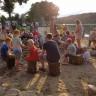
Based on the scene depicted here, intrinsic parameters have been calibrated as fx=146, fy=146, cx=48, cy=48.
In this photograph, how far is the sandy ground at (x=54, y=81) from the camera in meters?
3.69

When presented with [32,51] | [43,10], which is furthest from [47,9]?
[32,51]

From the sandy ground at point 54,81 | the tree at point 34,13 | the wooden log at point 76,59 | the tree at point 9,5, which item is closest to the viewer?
the sandy ground at point 54,81

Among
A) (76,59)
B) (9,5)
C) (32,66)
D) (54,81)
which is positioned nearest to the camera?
(54,81)

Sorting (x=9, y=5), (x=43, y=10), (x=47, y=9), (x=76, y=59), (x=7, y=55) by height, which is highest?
(x=47, y=9)

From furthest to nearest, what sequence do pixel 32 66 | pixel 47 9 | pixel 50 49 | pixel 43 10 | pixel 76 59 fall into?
pixel 47 9
pixel 43 10
pixel 76 59
pixel 32 66
pixel 50 49

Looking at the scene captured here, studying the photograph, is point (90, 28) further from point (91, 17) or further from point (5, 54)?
point (91, 17)

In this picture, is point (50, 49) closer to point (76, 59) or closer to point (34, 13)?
point (76, 59)

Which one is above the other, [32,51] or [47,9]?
[47,9]

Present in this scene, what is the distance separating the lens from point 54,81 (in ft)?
14.0

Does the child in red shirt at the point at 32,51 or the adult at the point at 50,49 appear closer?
the adult at the point at 50,49

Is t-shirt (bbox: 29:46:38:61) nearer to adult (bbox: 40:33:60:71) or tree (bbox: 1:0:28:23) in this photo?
adult (bbox: 40:33:60:71)

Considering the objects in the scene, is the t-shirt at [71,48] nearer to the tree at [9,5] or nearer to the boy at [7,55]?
the boy at [7,55]

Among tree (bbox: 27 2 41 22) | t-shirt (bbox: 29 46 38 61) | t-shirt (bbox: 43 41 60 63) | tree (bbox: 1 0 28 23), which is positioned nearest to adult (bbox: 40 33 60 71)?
t-shirt (bbox: 43 41 60 63)

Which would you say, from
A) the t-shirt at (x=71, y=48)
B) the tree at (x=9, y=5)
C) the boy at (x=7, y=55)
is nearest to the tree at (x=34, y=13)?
the tree at (x=9, y=5)
